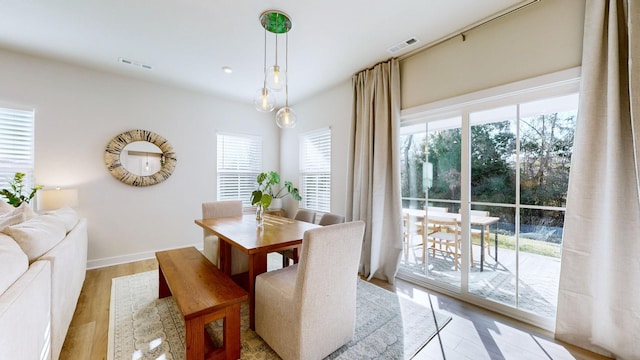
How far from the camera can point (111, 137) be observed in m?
3.48

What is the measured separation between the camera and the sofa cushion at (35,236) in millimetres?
1454

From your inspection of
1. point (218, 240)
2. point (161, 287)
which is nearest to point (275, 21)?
point (218, 240)

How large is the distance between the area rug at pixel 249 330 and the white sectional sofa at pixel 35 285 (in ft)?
1.28

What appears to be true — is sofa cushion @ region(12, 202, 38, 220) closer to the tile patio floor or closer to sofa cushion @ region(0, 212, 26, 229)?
sofa cushion @ region(0, 212, 26, 229)

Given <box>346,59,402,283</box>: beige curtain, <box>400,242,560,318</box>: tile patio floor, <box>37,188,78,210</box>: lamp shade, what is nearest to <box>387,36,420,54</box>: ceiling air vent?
<box>346,59,402,283</box>: beige curtain

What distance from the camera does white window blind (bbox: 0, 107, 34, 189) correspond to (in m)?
2.89

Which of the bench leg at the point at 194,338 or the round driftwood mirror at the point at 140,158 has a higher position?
the round driftwood mirror at the point at 140,158

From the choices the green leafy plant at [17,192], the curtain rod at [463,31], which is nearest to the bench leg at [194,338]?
the green leafy plant at [17,192]

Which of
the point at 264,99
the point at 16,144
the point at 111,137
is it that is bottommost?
the point at 16,144

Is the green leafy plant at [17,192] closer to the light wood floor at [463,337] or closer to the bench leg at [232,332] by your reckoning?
the light wood floor at [463,337]

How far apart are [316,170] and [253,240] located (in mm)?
2517

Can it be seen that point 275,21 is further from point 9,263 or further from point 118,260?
point 118,260

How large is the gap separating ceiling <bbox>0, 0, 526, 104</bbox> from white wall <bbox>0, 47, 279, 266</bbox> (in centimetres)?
30

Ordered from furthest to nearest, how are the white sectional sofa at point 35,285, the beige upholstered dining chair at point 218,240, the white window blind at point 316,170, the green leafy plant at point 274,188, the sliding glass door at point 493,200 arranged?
the white window blind at point 316,170
the green leafy plant at point 274,188
the beige upholstered dining chair at point 218,240
the sliding glass door at point 493,200
the white sectional sofa at point 35,285
